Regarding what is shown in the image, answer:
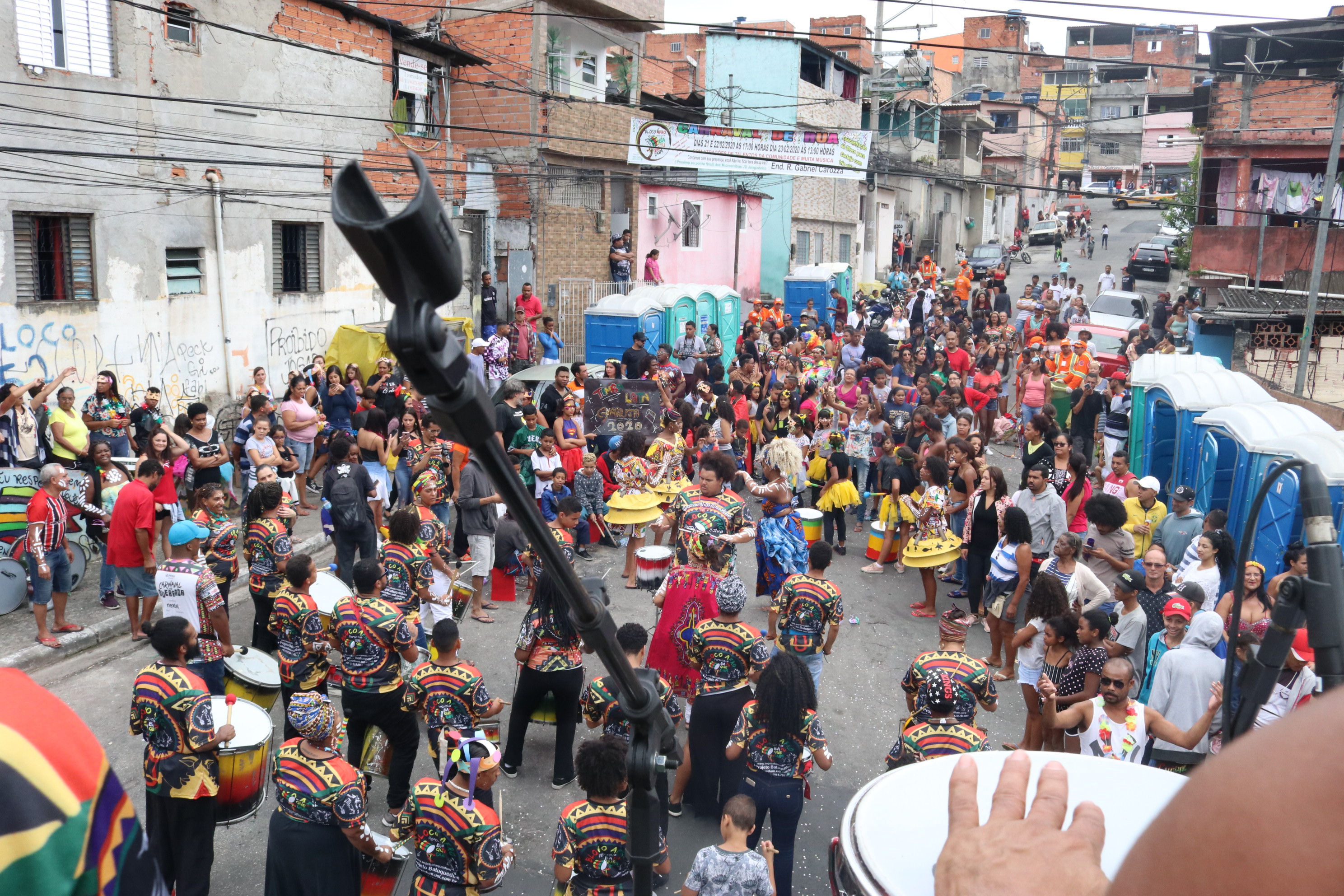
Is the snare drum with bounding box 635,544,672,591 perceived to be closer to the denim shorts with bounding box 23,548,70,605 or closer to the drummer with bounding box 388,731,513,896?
the drummer with bounding box 388,731,513,896

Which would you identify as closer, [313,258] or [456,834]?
[456,834]

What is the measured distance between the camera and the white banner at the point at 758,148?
67.3ft

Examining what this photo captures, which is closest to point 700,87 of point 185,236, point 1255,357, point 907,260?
point 907,260

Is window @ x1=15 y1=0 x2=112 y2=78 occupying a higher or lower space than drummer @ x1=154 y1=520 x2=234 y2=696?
higher

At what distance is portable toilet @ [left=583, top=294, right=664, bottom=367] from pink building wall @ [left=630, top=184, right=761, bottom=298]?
6.49 metres

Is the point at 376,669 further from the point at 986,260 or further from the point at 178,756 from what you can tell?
the point at 986,260

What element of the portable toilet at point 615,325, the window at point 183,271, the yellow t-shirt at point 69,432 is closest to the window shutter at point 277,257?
the window at point 183,271

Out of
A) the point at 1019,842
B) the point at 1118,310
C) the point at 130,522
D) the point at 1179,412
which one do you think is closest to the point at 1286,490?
the point at 1179,412

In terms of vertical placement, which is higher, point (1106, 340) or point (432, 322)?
point (432, 322)

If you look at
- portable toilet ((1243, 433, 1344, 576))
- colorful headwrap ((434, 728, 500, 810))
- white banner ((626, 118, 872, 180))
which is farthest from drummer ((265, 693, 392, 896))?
white banner ((626, 118, 872, 180))

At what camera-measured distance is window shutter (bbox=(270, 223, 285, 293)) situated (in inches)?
694

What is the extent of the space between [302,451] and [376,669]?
7551 millimetres

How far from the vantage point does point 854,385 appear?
14.5 meters

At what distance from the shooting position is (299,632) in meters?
6.81
